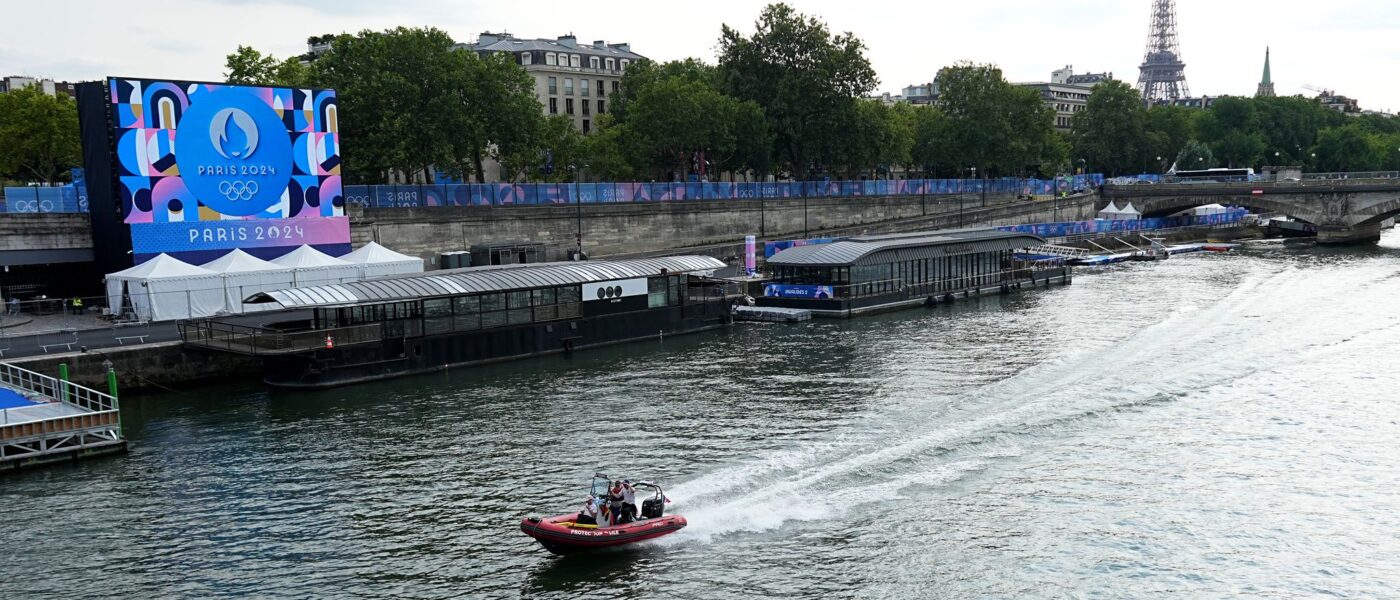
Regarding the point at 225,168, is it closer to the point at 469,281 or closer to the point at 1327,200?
the point at 469,281

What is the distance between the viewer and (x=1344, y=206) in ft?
427

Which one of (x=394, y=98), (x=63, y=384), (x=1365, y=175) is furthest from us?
(x=1365, y=175)

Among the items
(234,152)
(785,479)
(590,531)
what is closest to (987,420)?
(785,479)

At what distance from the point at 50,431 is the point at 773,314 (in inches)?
1728

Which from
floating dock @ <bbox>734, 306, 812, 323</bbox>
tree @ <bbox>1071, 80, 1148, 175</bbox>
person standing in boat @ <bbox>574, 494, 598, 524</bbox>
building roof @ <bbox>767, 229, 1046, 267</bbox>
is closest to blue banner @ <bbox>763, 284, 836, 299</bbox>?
floating dock @ <bbox>734, 306, 812, 323</bbox>

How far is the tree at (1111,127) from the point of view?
623ft

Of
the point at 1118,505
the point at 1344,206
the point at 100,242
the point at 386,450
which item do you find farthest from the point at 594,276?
the point at 1344,206

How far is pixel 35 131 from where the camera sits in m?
88.8

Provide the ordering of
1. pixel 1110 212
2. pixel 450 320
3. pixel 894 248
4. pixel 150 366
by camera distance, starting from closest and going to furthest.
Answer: pixel 150 366 < pixel 450 320 < pixel 894 248 < pixel 1110 212

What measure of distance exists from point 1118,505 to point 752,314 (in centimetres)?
4153

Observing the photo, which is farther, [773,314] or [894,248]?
[894,248]

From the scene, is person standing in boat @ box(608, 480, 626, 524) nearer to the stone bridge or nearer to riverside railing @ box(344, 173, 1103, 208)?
riverside railing @ box(344, 173, 1103, 208)

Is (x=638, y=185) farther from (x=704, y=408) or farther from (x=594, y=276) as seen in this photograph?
(x=704, y=408)

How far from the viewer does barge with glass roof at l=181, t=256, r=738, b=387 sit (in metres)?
51.0
